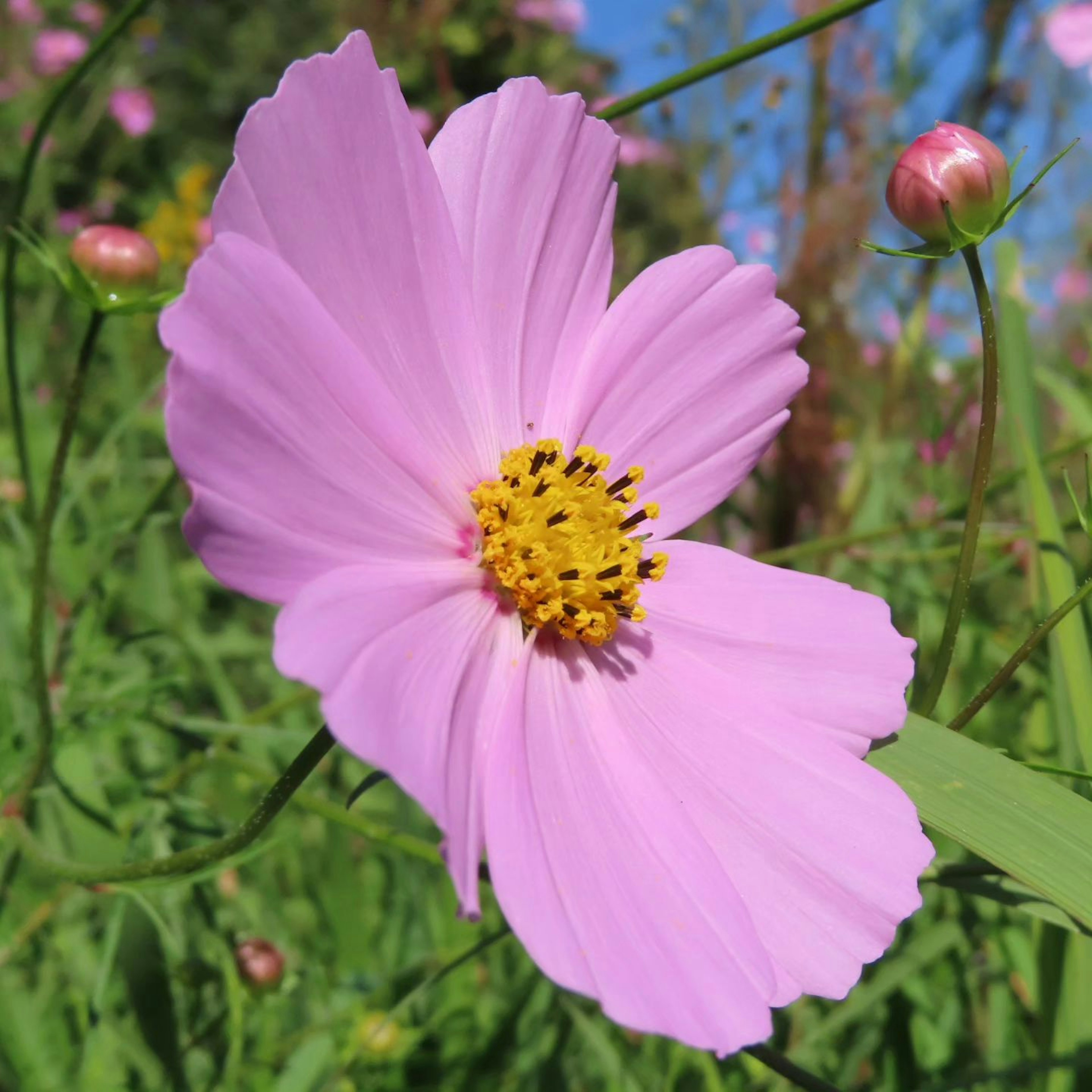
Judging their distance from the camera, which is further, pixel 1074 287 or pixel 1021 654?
pixel 1074 287

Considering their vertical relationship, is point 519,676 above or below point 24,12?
below

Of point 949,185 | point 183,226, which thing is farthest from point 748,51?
point 183,226

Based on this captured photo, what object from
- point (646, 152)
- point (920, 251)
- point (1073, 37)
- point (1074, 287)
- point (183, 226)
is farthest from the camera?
point (1074, 287)

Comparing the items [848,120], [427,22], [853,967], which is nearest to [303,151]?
[853,967]

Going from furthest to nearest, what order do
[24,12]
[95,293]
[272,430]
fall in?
[24,12] < [95,293] < [272,430]

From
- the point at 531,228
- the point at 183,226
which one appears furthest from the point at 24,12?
the point at 531,228

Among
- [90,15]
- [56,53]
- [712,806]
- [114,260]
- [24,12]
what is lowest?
[712,806]

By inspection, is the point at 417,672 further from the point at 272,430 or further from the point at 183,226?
the point at 183,226

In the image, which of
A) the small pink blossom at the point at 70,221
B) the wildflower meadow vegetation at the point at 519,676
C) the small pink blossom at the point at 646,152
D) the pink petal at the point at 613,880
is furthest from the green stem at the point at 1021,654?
the small pink blossom at the point at 70,221
